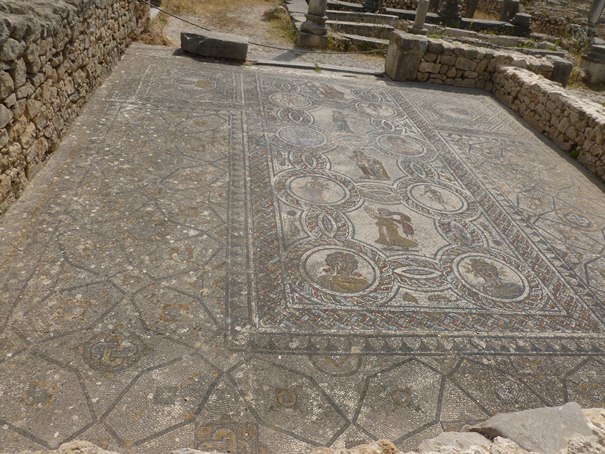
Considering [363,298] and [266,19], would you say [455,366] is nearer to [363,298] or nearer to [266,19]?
[363,298]

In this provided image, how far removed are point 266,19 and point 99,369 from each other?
11045 millimetres

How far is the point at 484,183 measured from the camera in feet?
14.6

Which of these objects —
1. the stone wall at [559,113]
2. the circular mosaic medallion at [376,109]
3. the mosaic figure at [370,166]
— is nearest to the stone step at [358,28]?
the stone wall at [559,113]

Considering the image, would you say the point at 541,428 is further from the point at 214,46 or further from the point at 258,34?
the point at 258,34

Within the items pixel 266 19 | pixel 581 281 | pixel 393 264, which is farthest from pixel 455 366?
pixel 266 19

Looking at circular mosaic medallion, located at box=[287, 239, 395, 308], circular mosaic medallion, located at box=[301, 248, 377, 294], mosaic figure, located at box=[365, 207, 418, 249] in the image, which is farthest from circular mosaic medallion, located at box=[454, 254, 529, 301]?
circular mosaic medallion, located at box=[301, 248, 377, 294]

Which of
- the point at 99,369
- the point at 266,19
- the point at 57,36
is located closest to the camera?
the point at 99,369

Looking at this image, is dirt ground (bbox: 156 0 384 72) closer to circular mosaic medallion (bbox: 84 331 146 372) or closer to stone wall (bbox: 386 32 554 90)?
stone wall (bbox: 386 32 554 90)

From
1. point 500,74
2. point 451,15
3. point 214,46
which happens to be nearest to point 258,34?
point 214,46

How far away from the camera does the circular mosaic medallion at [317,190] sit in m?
3.77

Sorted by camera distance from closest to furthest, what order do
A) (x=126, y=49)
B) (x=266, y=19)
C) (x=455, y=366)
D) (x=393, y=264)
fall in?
(x=455, y=366)
(x=393, y=264)
(x=126, y=49)
(x=266, y=19)

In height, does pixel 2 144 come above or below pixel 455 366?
above

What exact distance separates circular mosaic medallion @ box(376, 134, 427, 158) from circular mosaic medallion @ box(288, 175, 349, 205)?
1108 millimetres

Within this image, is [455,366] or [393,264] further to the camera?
[393,264]
